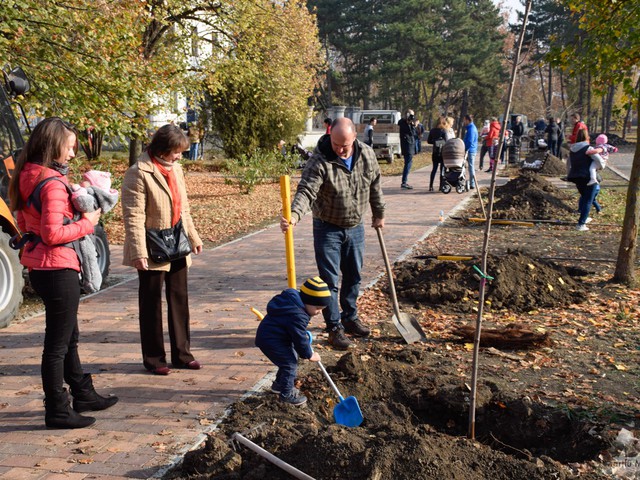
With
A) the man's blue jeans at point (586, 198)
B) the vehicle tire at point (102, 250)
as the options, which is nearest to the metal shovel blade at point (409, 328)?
the vehicle tire at point (102, 250)

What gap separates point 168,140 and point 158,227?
67 centimetres

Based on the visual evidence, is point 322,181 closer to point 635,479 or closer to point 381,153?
point 635,479

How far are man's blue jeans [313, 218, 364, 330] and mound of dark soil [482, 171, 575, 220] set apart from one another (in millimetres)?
8020

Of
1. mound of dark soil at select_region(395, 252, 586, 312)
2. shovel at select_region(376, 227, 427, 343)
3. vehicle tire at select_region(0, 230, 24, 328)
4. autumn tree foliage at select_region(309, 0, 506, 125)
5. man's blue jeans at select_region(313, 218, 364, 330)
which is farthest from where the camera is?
autumn tree foliage at select_region(309, 0, 506, 125)

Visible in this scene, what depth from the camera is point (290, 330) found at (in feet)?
14.8

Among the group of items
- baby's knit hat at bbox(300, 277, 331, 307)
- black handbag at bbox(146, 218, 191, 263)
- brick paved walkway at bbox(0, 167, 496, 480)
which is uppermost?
black handbag at bbox(146, 218, 191, 263)

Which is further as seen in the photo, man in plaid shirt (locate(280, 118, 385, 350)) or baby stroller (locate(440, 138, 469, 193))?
baby stroller (locate(440, 138, 469, 193))

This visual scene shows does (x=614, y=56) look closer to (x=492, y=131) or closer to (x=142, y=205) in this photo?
(x=142, y=205)

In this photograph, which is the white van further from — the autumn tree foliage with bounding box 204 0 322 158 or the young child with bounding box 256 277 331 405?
the young child with bounding box 256 277 331 405

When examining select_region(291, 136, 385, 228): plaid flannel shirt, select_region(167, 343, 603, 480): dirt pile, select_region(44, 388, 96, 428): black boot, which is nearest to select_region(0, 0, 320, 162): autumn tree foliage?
select_region(291, 136, 385, 228): plaid flannel shirt

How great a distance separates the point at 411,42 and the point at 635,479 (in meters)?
53.5

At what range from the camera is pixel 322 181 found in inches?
229

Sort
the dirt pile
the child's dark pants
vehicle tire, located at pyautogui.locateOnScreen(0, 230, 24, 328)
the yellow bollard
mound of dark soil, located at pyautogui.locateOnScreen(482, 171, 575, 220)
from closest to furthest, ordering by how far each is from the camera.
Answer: the dirt pile < the child's dark pants < the yellow bollard < vehicle tire, located at pyautogui.locateOnScreen(0, 230, 24, 328) < mound of dark soil, located at pyautogui.locateOnScreen(482, 171, 575, 220)

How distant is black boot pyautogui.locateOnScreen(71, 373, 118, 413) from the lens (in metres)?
4.59
